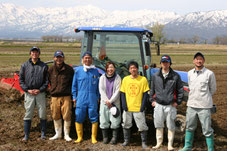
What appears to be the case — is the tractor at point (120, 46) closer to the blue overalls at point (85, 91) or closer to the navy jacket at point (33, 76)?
the blue overalls at point (85, 91)

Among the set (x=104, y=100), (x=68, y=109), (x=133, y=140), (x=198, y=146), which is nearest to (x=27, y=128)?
(x=68, y=109)

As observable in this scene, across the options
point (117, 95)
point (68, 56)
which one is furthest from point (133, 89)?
point (68, 56)

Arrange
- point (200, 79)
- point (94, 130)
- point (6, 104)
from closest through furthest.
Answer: point (200, 79), point (94, 130), point (6, 104)

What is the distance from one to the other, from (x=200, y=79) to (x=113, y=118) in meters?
1.83

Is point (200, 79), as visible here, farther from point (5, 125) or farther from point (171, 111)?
point (5, 125)

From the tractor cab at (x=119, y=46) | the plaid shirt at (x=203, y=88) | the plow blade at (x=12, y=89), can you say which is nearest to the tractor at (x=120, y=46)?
the tractor cab at (x=119, y=46)

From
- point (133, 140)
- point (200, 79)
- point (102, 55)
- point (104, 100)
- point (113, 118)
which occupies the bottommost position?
point (133, 140)

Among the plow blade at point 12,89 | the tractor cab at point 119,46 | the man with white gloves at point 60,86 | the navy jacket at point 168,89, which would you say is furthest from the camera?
the plow blade at point 12,89

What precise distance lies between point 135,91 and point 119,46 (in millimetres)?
1340

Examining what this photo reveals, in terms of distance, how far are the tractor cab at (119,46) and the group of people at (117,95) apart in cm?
69

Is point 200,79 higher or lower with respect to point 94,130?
higher

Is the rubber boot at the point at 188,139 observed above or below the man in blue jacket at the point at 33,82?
below

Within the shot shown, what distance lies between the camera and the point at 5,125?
612 cm

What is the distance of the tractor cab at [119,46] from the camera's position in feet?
17.7
